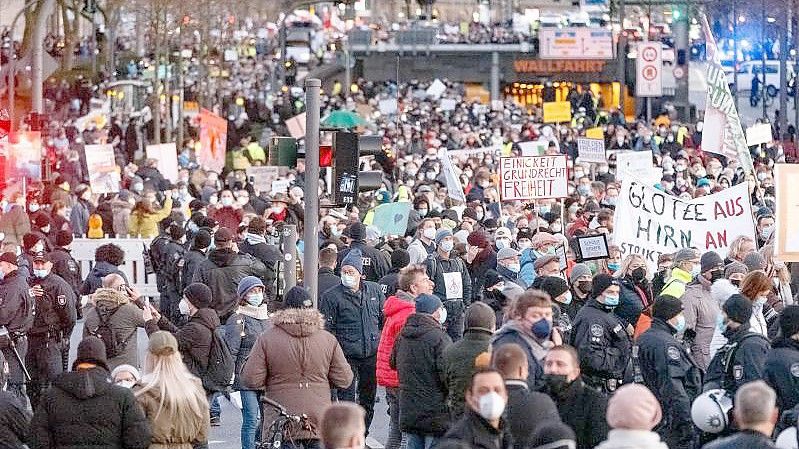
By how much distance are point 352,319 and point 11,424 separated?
16.1 ft

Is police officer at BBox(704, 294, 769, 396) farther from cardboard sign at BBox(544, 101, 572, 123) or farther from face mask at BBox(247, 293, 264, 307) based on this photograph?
cardboard sign at BBox(544, 101, 572, 123)

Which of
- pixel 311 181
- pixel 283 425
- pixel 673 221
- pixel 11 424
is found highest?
pixel 311 181

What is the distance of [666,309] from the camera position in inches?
494

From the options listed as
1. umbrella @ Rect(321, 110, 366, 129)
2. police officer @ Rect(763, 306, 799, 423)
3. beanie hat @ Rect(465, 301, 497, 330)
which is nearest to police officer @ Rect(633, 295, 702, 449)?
police officer @ Rect(763, 306, 799, 423)

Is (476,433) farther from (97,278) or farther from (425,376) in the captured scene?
(97,278)

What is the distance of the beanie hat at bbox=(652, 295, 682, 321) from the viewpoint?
41.2 ft

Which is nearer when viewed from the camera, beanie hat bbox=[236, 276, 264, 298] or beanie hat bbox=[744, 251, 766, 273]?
beanie hat bbox=[236, 276, 264, 298]

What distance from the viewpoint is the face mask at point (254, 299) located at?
15203 mm

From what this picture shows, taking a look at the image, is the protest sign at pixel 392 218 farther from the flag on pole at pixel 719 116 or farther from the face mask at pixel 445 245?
the face mask at pixel 445 245

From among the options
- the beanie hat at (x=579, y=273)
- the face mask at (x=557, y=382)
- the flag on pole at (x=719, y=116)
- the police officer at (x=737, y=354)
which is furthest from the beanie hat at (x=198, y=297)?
the flag on pole at (x=719, y=116)

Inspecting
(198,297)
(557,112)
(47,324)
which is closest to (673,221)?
(47,324)

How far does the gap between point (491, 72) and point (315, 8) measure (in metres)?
49.0

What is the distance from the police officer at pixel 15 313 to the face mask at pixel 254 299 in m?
1.97

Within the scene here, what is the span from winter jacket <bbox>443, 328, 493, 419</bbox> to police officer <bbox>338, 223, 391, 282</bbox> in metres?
6.63
